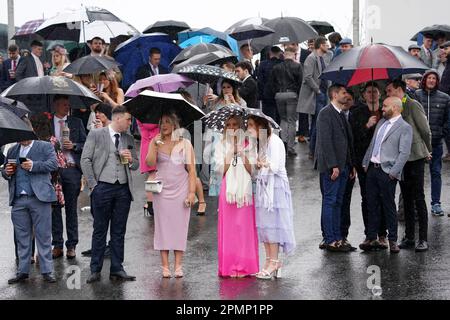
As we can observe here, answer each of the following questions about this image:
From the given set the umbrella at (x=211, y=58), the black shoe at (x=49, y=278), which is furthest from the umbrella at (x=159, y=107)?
the umbrella at (x=211, y=58)

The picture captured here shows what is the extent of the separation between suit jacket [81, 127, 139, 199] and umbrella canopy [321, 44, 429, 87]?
2.90 m

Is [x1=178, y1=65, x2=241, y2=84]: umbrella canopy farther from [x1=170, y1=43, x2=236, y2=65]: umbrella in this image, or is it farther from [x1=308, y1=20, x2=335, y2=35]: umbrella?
[x1=308, y1=20, x2=335, y2=35]: umbrella

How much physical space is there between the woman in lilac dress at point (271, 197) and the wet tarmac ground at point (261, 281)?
34cm

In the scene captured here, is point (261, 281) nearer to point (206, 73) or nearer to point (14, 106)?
point (14, 106)

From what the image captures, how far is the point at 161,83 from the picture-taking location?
51.3 ft

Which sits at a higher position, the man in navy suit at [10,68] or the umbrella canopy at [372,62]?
the umbrella canopy at [372,62]

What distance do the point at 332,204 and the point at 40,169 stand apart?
11.4 ft

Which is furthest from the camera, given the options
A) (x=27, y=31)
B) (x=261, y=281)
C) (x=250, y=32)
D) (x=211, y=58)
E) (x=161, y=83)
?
(x=27, y=31)

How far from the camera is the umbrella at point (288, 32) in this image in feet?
67.3

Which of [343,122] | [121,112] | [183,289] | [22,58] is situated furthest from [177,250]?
[22,58]

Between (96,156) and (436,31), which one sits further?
(436,31)

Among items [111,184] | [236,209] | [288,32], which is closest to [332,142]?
[236,209]

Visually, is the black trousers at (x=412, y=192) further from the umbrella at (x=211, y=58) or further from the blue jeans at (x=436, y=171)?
the umbrella at (x=211, y=58)

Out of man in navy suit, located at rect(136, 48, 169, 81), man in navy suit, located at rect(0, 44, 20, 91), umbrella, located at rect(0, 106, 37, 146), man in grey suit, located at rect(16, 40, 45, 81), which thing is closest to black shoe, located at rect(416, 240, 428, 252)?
umbrella, located at rect(0, 106, 37, 146)
